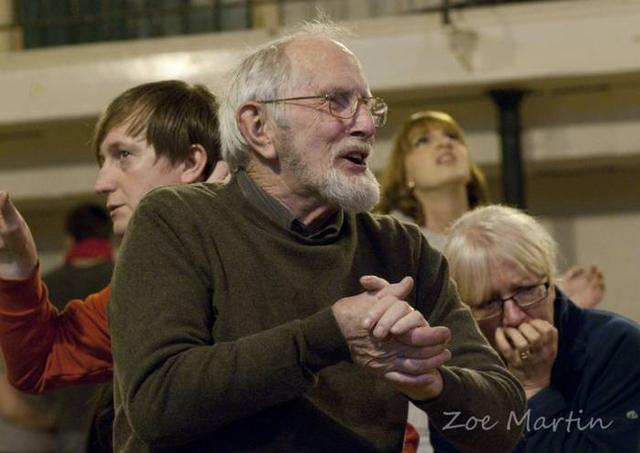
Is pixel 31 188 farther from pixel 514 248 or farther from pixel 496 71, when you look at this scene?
pixel 514 248

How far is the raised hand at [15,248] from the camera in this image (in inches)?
108

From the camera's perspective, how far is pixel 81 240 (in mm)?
5527

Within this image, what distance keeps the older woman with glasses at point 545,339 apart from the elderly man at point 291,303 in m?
0.63

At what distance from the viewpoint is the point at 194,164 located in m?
2.96

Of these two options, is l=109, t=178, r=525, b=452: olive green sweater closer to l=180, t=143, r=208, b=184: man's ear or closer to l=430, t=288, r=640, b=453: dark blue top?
l=180, t=143, r=208, b=184: man's ear

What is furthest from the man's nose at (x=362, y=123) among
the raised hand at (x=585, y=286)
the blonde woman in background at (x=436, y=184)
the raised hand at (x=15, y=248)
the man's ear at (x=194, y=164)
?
the raised hand at (x=585, y=286)

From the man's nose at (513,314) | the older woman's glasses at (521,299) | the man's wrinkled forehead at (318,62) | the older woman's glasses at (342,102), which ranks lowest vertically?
the man's nose at (513,314)

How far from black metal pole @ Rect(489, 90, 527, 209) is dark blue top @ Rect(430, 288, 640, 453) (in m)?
3.48

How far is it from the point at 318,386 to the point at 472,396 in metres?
0.25

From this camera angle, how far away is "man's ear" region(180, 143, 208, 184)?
2947 millimetres

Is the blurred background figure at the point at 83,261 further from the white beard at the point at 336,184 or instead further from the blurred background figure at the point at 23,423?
the white beard at the point at 336,184

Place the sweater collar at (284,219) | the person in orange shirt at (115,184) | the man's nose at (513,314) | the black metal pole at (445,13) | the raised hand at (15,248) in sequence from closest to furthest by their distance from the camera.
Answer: the sweater collar at (284,219)
the raised hand at (15,248)
the person in orange shirt at (115,184)
the man's nose at (513,314)
the black metal pole at (445,13)

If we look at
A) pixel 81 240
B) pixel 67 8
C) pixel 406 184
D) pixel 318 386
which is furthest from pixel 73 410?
pixel 67 8

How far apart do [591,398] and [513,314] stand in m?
0.25
